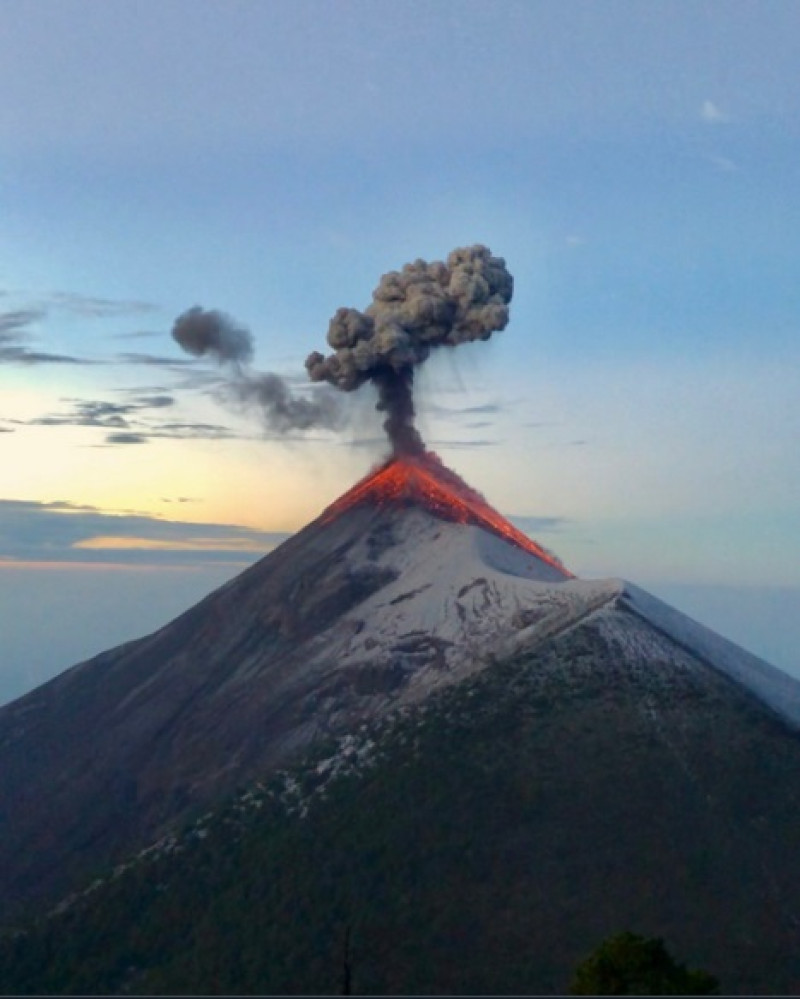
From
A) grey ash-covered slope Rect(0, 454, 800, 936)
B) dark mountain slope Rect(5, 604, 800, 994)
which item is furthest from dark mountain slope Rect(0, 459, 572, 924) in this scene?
dark mountain slope Rect(5, 604, 800, 994)

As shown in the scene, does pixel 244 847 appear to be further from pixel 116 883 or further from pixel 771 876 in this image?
pixel 771 876

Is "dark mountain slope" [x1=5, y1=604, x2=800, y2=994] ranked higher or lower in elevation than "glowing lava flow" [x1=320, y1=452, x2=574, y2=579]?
lower

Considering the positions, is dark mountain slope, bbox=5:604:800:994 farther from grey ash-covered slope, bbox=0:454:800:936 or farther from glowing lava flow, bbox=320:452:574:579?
glowing lava flow, bbox=320:452:574:579

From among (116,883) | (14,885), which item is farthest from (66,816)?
(116,883)

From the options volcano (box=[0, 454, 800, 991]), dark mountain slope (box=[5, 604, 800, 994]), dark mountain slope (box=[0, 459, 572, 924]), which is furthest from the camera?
dark mountain slope (box=[0, 459, 572, 924])

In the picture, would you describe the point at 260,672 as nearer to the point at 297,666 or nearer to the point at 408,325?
the point at 297,666

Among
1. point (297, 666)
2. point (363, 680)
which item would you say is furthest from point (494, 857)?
point (297, 666)

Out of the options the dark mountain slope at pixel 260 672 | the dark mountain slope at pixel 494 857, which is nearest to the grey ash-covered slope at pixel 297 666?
the dark mountain slope at pixel 260 672
